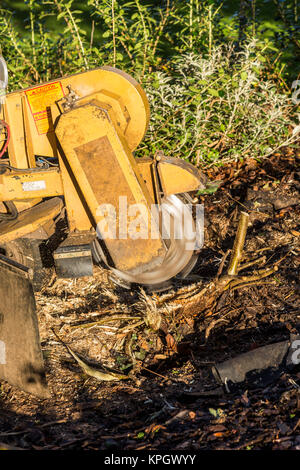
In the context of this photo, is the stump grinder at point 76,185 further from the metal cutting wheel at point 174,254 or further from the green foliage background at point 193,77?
the green foliage background at point 193,77

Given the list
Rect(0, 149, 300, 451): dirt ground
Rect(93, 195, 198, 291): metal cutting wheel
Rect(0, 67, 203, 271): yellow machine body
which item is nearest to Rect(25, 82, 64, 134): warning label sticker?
Rect(0, 67, 203, 271): yellow machine body

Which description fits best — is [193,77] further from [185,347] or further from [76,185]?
[185,347]

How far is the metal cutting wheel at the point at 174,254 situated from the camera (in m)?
4.19

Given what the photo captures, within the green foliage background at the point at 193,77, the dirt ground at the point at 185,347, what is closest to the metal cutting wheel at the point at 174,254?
the dirt ground at the point at 185,347

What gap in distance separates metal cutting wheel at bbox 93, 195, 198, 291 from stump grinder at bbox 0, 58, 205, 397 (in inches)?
6.0

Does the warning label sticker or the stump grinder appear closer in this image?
the stump grinder

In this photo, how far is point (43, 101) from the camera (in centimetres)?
366

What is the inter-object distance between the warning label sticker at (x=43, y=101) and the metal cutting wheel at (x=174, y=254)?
3.55ft

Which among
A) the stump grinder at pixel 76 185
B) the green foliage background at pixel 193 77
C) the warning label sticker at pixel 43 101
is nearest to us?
the stump grinder at pixel 76 185

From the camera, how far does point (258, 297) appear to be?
12.6 ft

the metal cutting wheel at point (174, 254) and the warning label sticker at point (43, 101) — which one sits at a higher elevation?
the warning label sticker at point (43, 101)

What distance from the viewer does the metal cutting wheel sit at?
419 centimetres

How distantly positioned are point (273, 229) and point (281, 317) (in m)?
1.14

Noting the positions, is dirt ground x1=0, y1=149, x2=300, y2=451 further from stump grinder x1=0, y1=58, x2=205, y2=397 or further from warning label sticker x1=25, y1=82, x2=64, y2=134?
warning label sticker x1=25, y1=82, x2=64, y2=134
